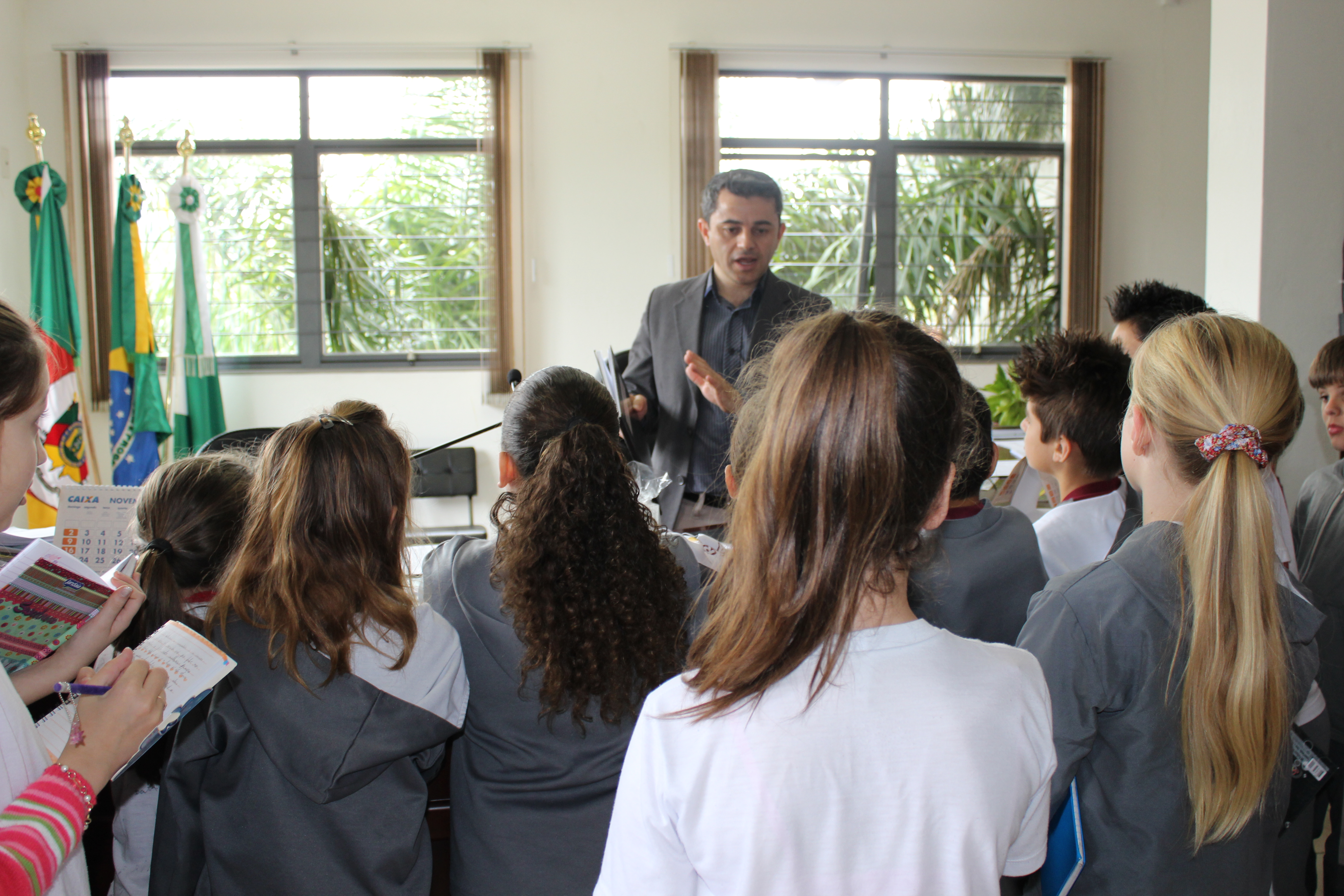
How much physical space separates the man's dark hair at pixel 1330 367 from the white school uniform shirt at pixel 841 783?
1.83 m

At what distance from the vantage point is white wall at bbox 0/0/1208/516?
4.78 m

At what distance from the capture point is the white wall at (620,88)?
4.78 metres

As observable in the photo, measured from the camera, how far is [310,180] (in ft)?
16.2

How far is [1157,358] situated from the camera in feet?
3.72

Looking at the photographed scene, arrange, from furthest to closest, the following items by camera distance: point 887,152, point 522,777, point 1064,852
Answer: point 887,152
point 522,777
point 1064,852

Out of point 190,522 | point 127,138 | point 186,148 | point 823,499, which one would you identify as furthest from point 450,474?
Answer: point 823,499

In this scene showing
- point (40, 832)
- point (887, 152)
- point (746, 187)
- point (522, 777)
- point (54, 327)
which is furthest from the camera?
point (887, 152)

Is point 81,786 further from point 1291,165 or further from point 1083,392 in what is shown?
point 1291,165

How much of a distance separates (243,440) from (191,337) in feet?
6.55

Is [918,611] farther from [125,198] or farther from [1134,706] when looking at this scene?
[125,198]

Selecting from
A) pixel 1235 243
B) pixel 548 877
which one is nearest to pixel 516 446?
pixel 548 877

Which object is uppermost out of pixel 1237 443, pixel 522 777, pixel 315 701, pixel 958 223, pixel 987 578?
pixel 958 223

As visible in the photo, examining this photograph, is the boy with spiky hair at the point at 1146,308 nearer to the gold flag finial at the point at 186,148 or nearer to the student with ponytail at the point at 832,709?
the student with ponytail at the point at 832,709

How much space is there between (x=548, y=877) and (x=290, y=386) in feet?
14.3
